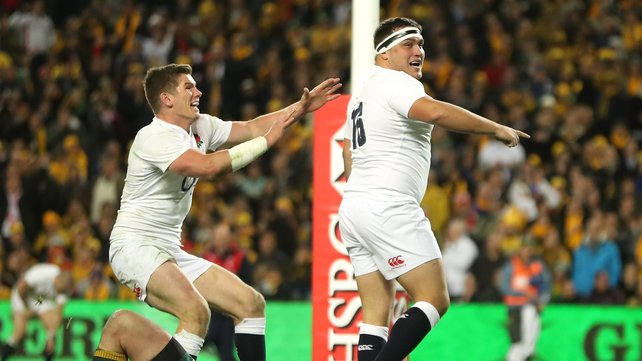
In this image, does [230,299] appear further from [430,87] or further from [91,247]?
[430,87]

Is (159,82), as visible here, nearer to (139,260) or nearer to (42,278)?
(139,260)

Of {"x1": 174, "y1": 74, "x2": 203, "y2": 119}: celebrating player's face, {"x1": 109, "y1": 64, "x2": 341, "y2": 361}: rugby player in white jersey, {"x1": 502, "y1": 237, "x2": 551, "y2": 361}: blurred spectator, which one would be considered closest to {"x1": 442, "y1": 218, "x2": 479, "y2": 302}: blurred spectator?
{"x1": 502, "y1": 237, "x2": 551, "y2": 361}: blurred spectator

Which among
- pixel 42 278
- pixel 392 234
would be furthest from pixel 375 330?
pixel 42 278

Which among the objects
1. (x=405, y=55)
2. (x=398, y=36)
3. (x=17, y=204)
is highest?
(x=398, y=36)

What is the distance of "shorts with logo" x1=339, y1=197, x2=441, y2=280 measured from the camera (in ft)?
21.5

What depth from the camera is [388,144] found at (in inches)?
263

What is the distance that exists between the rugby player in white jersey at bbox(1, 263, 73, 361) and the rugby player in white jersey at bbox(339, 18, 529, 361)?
5.33m

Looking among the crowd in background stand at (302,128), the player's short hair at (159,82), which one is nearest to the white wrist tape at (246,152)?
the player's short hair at (159,82)

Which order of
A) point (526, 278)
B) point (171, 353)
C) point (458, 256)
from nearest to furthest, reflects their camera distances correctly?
1. point (171, 353)
2. point (526, 278)
3. point (458, 256)

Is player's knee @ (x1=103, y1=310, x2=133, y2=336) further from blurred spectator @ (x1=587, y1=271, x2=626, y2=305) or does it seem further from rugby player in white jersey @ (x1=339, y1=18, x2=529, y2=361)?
blurred spectator @ (x1=587, y1=271, x2=626, y2=305)

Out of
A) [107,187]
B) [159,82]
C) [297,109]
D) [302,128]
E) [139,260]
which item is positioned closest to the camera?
[297,109]

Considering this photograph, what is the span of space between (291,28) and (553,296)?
5.77 metres

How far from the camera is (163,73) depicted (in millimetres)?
7180

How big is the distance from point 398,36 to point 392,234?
1.08 m
